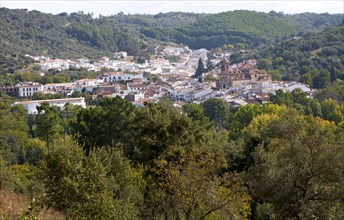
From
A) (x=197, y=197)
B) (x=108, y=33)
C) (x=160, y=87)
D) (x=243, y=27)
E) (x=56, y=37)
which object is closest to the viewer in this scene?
(x=197, y=197)

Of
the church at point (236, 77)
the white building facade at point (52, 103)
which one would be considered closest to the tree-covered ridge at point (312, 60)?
the church at point (236, 77)

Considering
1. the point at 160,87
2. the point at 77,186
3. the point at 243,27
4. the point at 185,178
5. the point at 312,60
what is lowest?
the point at 160,87

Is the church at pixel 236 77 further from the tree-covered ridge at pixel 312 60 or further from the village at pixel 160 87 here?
the tree-covered ridge at pixel 312 60

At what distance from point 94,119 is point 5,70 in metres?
54.4

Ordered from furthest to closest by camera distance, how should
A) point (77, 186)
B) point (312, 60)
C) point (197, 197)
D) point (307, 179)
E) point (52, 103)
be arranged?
point (312, 60), point (52, 103), point (197, 197), point (307, 179), point (77, 186)

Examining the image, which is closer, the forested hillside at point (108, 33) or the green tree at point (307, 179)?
the green tree at point (307, 179)

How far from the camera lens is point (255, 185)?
38.8 ft

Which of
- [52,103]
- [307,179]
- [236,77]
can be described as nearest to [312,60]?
[236,77]

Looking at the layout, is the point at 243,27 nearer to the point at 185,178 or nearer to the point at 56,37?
the point at 56,37

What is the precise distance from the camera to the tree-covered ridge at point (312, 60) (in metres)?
61.1

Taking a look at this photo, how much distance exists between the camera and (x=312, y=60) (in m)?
68.0

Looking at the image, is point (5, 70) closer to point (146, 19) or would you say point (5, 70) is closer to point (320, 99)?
point (320, 99)

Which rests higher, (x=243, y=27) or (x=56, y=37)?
(x=243, y=27)

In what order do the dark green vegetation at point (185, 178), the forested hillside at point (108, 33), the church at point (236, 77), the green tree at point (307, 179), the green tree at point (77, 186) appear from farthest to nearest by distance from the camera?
the forested hillside at point (108, 33), the church at point (236, 77), the green tree at point (307, 179), the dark green vegetation at point (185, 178), the green tree at point (77, 186)
